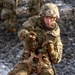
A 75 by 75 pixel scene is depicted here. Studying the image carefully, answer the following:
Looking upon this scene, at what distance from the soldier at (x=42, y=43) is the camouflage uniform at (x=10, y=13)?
178 inches

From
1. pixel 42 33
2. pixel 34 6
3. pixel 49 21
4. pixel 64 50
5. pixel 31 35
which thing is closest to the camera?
pixel 31 35

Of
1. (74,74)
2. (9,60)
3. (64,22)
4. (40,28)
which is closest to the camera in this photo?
(40,28)

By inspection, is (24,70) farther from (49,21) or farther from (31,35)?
(49,21)

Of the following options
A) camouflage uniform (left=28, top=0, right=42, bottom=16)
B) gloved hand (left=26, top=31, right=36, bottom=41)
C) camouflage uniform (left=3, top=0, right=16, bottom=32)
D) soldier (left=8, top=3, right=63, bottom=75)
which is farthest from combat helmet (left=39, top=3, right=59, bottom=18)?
camouflage uniform (left=28, top=0, right=42, bottom=16)

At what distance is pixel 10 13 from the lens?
393 inches

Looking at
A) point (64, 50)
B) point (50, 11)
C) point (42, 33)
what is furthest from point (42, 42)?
point (64, 50)

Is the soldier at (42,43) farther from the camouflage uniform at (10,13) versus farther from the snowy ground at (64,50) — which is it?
the camouflage uniform at (10,13)

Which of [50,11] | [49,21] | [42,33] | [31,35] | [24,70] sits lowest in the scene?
[24,70]

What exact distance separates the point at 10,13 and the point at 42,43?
15.7ft

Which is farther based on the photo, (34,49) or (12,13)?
(12,13)

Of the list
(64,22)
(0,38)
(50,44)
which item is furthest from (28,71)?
(64,22)

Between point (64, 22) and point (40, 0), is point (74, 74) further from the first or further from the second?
point (40, 0)

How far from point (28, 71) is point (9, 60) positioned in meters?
3.03

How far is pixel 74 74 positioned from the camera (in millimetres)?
7664
